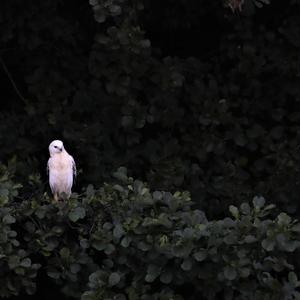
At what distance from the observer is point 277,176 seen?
23.6ft

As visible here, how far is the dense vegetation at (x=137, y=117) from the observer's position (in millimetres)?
6012

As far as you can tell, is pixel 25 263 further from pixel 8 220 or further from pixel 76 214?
pixel 76 214

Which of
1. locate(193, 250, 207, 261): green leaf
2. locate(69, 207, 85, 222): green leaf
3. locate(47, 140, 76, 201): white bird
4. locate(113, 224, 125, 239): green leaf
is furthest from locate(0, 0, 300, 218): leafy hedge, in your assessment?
locate(193, 250, 207, 261): green leaf

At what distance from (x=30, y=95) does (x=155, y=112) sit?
1132mm

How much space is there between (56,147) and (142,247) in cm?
148

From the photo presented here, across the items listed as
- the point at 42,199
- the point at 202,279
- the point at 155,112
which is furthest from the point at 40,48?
the point at 202,279

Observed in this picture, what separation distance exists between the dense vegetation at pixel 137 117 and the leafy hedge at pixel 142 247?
1 centimetres

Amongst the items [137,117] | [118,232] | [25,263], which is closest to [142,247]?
[118,232]

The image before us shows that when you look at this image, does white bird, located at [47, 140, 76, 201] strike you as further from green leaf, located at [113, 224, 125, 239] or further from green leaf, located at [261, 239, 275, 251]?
green leaf, located at [261, 239, 275, 251]

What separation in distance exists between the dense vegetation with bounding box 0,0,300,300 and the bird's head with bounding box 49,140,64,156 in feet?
0.41

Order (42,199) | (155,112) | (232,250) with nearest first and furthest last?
(232,250)
(42,199)
(155,112)

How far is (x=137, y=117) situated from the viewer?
6.82 meters

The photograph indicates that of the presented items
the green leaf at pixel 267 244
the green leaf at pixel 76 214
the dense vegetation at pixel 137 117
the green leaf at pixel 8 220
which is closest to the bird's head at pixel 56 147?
the dense vegetation at pixel 137 117

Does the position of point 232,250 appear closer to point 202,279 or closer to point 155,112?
point 202,279
